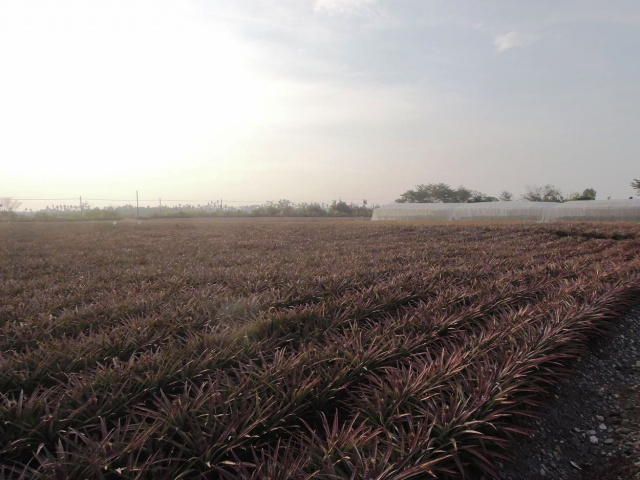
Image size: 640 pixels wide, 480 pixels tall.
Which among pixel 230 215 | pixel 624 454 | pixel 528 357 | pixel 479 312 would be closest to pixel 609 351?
pixel 479 312

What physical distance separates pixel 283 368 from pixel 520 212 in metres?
32.2

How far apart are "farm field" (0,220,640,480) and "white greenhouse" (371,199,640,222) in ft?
82.7

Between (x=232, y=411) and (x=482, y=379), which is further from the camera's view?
(x=482, y=379)

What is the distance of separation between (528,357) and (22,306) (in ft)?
18.3

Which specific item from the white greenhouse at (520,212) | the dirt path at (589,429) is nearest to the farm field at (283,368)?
the dirt path at (589,429)

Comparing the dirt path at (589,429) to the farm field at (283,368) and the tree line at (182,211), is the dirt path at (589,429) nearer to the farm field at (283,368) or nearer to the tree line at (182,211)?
the farm field at (283,368)

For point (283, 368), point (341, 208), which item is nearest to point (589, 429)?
point (283, 368)

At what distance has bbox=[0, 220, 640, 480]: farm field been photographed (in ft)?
6.58

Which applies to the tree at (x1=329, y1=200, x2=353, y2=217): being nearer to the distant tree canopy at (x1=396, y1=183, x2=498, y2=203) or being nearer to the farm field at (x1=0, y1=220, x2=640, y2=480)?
the distant tree canopy at (x1=396, y1=183, x2=498, y2=203)

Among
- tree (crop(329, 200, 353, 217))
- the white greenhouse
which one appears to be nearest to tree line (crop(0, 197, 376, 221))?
tree (crop(329, 200, 353, 217))

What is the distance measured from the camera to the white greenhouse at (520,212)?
26922 mm

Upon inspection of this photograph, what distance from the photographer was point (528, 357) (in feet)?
10.6

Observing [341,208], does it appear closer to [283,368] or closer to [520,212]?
[520,212]

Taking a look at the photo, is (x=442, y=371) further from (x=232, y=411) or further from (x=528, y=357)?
(x=232, y=411)
